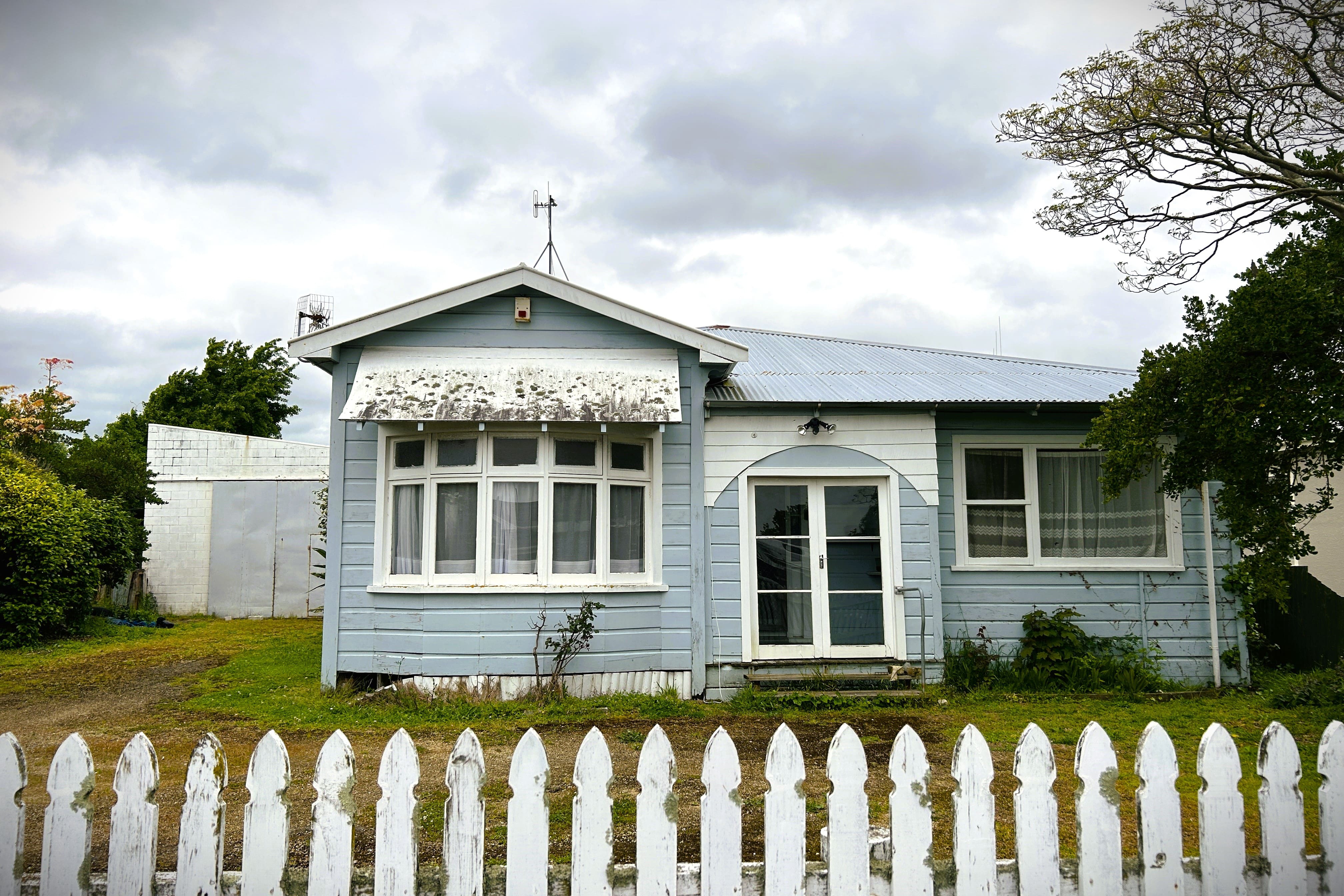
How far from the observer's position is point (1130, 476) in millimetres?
7535

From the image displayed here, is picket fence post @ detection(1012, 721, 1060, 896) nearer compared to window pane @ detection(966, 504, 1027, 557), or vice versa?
picket fence post @ detection(1012, 721, 1060, 896)

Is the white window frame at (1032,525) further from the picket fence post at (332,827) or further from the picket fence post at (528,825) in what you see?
the picket fence post at (332,827)

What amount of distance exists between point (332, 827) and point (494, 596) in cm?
632

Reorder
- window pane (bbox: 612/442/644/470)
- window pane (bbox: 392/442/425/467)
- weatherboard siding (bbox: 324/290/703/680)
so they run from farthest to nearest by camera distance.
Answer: window pane (bbox: 612/442/644/470) < window pane (bbox: 392/442/425/467) < weatherboard siding (bbox: 324/290/703/680)

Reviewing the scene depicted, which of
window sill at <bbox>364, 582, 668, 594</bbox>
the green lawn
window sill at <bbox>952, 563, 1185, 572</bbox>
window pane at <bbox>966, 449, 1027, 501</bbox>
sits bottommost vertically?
the green lawn

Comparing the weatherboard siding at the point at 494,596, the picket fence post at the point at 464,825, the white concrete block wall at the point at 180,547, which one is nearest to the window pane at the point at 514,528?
the weatherboard siding at the point at 494,596

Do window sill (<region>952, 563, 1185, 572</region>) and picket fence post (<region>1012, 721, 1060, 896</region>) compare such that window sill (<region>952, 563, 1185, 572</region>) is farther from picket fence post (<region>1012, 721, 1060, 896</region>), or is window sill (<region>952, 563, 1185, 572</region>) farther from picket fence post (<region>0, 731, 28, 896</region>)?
picket fence post (<region>0, 731, 28, 896</region>)

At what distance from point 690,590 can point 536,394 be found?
2538mm

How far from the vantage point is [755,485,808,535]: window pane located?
969cm

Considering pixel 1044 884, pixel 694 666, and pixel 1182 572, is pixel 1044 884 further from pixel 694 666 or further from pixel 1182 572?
pixel 1182 572

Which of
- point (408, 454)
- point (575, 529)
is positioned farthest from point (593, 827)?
point (408, 454)

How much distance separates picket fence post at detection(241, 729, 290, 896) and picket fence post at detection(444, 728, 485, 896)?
47 cm

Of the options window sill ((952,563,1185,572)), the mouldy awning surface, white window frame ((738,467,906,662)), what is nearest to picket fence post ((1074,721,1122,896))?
the mouldy awning surface

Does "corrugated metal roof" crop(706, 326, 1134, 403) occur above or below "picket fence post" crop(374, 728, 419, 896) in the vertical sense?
above
